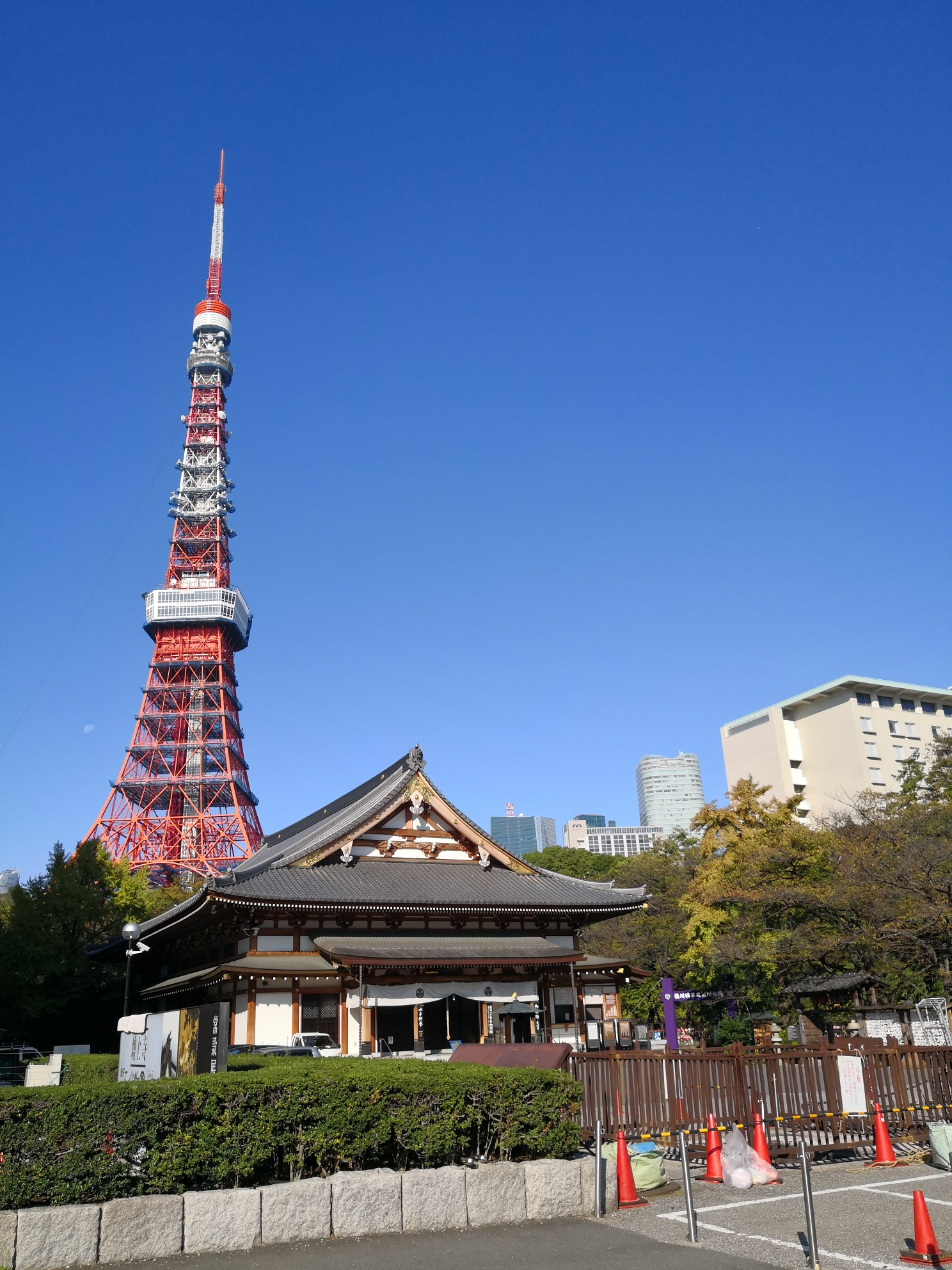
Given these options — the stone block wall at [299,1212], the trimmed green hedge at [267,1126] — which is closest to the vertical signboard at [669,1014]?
the trimmed green hedge at [267,1126]

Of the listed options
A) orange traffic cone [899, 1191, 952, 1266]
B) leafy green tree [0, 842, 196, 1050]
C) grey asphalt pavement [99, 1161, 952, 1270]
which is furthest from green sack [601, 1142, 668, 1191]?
leafy green tree [0, 842, 196, 1050]

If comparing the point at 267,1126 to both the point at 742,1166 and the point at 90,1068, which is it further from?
the point at 90,1068

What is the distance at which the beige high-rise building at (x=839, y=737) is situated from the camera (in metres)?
80.3

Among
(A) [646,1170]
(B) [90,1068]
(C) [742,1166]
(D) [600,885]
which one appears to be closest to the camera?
(A) [646,1170]

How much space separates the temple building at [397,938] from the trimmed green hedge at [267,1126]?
13.1 meters

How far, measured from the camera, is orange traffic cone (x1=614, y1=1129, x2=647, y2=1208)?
9820 mm

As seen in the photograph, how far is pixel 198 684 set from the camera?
84312 mm

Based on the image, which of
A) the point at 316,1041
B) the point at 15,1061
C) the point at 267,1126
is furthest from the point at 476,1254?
the point at 15,1061

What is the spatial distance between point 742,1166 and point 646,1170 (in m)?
1.19

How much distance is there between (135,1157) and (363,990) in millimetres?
15689

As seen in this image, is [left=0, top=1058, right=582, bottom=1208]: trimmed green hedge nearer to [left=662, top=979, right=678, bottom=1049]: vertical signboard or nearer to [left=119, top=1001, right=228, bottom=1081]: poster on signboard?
[left=119, top=1001, right=228, bottom=1081]: poster on signboard

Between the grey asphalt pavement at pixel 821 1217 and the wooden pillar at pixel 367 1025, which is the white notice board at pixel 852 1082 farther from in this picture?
the wooden pillar at pixel 367 1025

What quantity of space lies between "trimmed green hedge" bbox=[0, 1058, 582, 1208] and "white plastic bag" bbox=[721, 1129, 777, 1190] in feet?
7.07

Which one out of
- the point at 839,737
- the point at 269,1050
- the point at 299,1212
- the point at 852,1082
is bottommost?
the point at 299,1212
